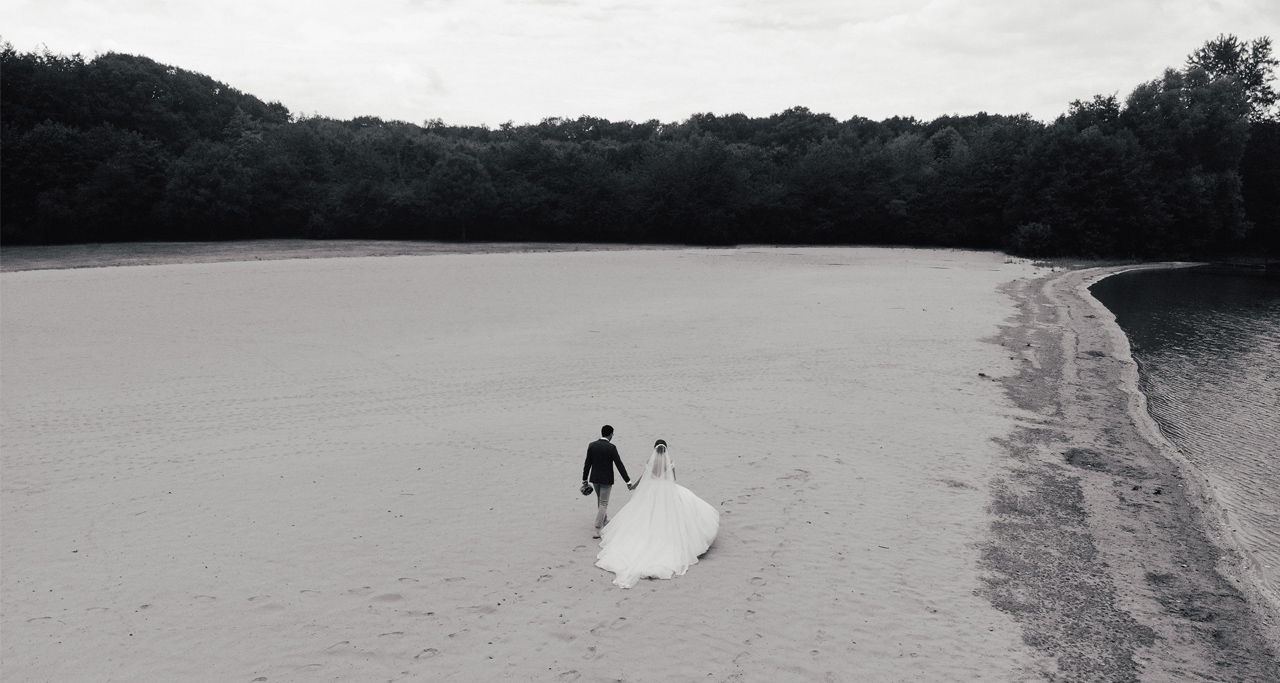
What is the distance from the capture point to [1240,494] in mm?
12242

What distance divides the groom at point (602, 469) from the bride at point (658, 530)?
0.84ft

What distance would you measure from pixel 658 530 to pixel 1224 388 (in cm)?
1945

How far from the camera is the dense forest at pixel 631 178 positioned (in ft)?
188

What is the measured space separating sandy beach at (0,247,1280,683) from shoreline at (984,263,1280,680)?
0.05 metres

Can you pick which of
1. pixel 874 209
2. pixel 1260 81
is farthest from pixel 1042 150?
pixel 1260 81

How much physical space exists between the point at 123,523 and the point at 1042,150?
2879 inches

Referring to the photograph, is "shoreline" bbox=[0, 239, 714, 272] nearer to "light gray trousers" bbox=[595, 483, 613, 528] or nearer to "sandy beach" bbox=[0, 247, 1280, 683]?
"sandy beach" bbox=[0, 247, 1280, 683]

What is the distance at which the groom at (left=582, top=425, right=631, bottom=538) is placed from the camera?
9164mm

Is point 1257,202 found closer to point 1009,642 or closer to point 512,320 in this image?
point 512,320

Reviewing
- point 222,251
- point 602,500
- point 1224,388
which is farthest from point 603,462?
point 222,251

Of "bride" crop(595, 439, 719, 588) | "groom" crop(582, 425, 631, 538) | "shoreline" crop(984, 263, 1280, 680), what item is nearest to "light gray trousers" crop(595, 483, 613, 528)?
"groom" crop(582, 425, 631, 538)

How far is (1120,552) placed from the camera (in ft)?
30.9

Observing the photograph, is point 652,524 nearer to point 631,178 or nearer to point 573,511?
point 573,511

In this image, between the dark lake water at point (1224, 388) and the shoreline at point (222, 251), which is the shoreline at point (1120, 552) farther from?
the shoreline at point (222, 251)
